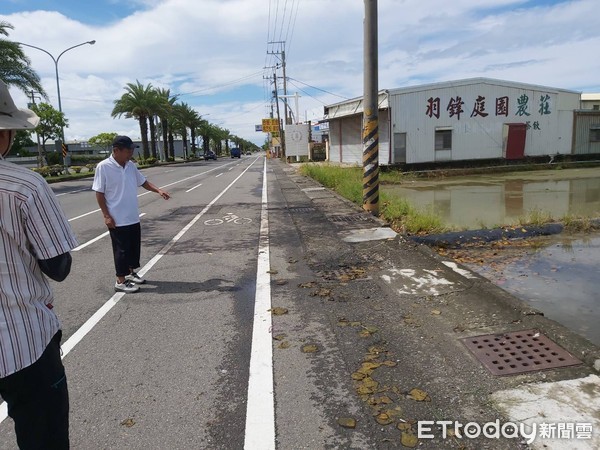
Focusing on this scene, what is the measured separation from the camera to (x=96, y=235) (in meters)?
9.36

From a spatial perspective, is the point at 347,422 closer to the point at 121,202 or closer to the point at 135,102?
the point at 121,202

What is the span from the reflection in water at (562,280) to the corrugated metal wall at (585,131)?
71.2ft

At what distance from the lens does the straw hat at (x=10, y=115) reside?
5.79 ft

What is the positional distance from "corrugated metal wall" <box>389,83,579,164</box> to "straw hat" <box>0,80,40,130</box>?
884 inches

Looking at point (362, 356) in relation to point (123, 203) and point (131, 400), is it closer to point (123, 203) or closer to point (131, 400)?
point (131, 400)

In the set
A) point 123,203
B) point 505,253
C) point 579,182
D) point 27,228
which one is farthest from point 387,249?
A: point 579,182

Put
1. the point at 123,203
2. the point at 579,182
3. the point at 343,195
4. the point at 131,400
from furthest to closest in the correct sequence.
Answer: the point at 579,182 → the point at 343,195 → the point at 123,203 → the point at 131,400

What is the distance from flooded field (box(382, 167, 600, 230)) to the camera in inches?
404

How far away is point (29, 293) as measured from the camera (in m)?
1.87

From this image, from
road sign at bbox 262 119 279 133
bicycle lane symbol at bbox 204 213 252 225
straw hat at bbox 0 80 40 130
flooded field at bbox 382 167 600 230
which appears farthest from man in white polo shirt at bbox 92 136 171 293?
road sign at bbox 262 119 279 133

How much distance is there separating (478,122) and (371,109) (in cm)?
1642

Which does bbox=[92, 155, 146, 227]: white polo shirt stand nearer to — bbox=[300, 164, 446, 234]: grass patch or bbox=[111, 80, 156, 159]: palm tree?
→ bbox=[300, 164, 446, 234]: grass patch

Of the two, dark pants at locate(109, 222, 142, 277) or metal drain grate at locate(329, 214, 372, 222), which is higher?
dark pants at locate(109, 222, 142, 277)

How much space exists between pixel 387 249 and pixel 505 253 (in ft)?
6.17
